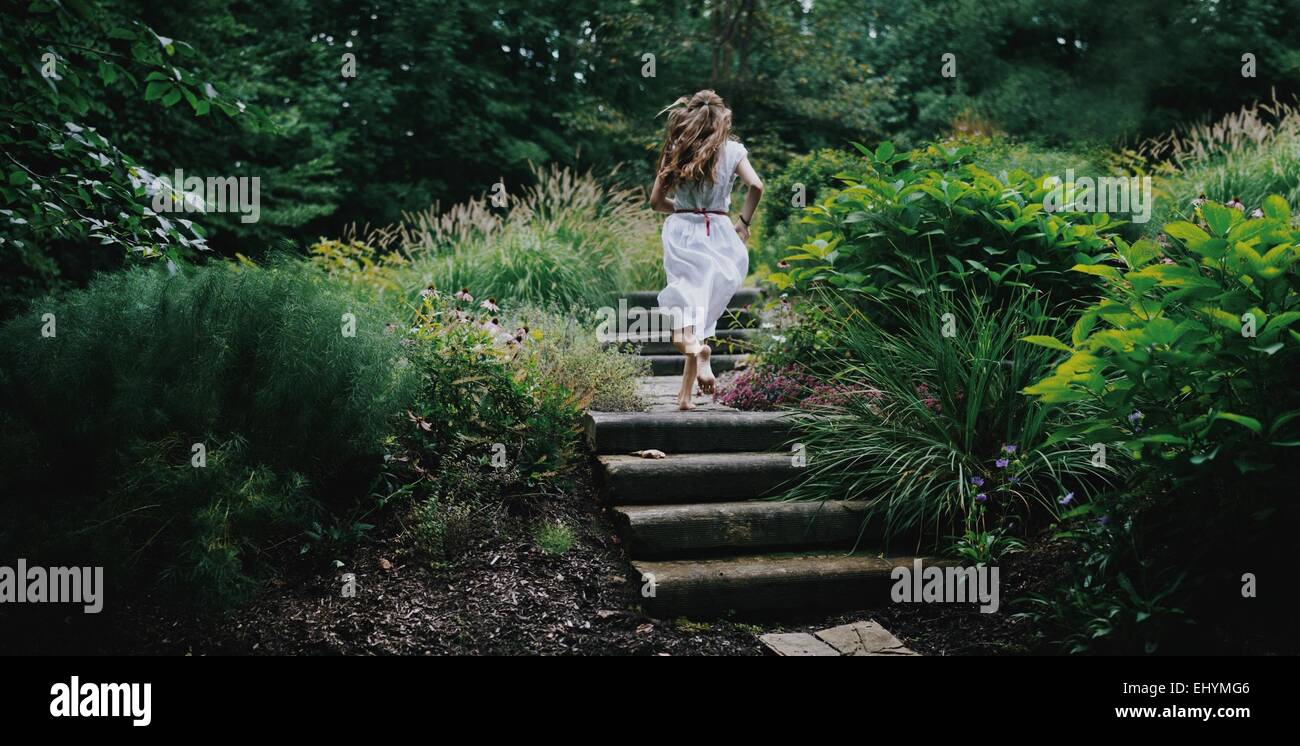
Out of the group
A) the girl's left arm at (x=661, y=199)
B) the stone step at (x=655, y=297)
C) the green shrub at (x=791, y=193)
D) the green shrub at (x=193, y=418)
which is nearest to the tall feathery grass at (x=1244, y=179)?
the green shrub at (x=791, y=193)

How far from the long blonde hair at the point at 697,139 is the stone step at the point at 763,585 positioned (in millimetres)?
2552

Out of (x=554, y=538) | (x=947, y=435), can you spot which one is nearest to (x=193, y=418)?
(x=554, y=538)

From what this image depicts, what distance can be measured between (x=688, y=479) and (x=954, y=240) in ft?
7.14

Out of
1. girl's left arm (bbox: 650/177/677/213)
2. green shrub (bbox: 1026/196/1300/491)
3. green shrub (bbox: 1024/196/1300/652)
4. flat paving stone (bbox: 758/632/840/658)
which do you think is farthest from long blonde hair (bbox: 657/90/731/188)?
flat paving stone (bbox: 758/632/840/658)

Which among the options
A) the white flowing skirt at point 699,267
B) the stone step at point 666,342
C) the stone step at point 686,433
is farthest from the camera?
the stone step at point 666,342

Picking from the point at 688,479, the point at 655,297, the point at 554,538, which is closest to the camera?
the point at 554,538

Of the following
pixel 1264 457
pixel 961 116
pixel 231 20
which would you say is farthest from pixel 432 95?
pixel 1264 457

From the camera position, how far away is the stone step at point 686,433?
5.16 metres

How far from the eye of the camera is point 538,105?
53.2 ft

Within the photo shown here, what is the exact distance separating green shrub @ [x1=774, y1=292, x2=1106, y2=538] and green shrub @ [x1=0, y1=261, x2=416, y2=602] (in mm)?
2219

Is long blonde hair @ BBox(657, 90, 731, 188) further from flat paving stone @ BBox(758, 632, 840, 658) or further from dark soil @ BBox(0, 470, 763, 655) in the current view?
flat paving stone @ BBox(758, 632, 840, 658)

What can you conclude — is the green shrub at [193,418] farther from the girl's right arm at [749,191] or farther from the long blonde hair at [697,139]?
the girl's right arm at [749,191]

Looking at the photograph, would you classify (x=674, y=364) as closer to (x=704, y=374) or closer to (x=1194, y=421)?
(x=704, y=374)

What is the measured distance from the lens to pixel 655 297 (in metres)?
8.57
